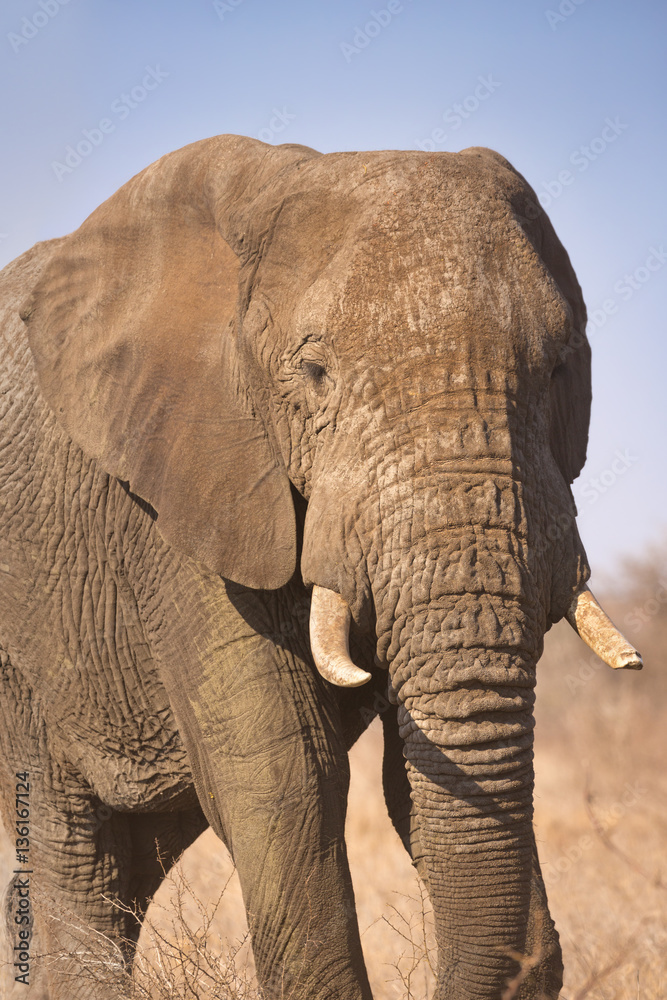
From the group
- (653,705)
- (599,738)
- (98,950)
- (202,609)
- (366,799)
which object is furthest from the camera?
(653,705)

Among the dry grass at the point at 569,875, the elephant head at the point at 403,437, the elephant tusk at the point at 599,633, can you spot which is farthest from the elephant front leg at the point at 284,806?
the elephant tusk at the point at 599,633

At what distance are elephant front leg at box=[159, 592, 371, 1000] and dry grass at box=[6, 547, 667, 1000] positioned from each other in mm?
200

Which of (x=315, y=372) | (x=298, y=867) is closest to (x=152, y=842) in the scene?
(x=298, y=867)

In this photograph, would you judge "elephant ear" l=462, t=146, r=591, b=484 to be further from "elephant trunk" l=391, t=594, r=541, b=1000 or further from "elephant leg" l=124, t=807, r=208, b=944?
"elephant leg" l=124, t=807, r=208, b=944

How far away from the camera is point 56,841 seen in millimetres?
5266

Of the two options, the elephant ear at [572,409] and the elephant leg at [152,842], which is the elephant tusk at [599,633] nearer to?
the elephant ear at [572,409]

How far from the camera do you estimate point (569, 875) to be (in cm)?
830

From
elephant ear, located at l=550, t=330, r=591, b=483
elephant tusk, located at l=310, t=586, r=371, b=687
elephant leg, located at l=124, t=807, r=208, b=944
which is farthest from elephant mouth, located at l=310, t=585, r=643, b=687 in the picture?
elephant leg, located at l=124, t=807, r=208, b=944

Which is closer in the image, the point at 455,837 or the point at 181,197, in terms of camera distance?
the point at 455,837

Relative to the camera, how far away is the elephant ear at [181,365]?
377 cm

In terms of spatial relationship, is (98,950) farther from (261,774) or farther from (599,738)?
(599,738)

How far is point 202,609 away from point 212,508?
0.40m

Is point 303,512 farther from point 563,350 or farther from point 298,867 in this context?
point 298,867

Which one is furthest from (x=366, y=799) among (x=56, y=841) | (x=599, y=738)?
(x=56, y=841)
